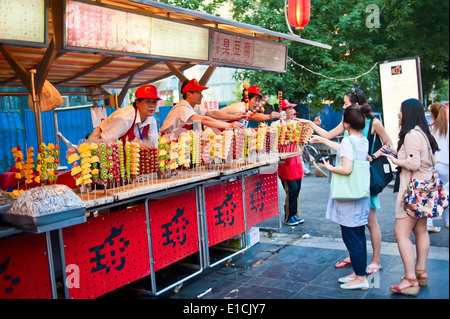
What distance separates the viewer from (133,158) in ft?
13.0

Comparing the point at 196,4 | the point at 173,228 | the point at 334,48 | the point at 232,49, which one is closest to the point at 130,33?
the point at 232,49

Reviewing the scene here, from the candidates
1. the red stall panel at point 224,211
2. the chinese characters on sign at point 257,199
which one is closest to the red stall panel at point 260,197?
the chinese characters on sign at point 257,199

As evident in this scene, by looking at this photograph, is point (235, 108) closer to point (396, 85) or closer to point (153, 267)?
point (153, 267)

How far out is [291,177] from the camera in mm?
6844

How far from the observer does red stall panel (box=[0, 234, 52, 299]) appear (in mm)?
3077

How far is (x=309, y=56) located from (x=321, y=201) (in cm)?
632

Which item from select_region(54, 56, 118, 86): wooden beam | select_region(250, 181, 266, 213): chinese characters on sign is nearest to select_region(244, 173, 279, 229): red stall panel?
select_region(250, 181, 266, 213): chinese characters on sign

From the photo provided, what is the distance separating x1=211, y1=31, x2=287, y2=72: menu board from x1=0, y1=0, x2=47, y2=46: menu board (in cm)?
247

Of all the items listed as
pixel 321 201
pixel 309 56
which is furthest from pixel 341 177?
pixel 309 56

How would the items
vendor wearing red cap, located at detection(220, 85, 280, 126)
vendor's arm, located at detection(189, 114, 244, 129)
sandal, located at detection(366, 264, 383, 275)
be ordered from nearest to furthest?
sandal, located at detection(366, 264, 383, 275), vendor's arm, located at detection(189, 114, 244, 129), vendor wearing red cap, located at detection(220, 85, 280, 126)

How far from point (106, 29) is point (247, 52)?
8.96 ft

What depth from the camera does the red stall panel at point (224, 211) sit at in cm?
507

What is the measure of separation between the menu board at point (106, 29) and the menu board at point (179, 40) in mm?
135

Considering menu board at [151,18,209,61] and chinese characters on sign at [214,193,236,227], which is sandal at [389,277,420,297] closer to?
chinese characters on sign at [214,193,236,227]
